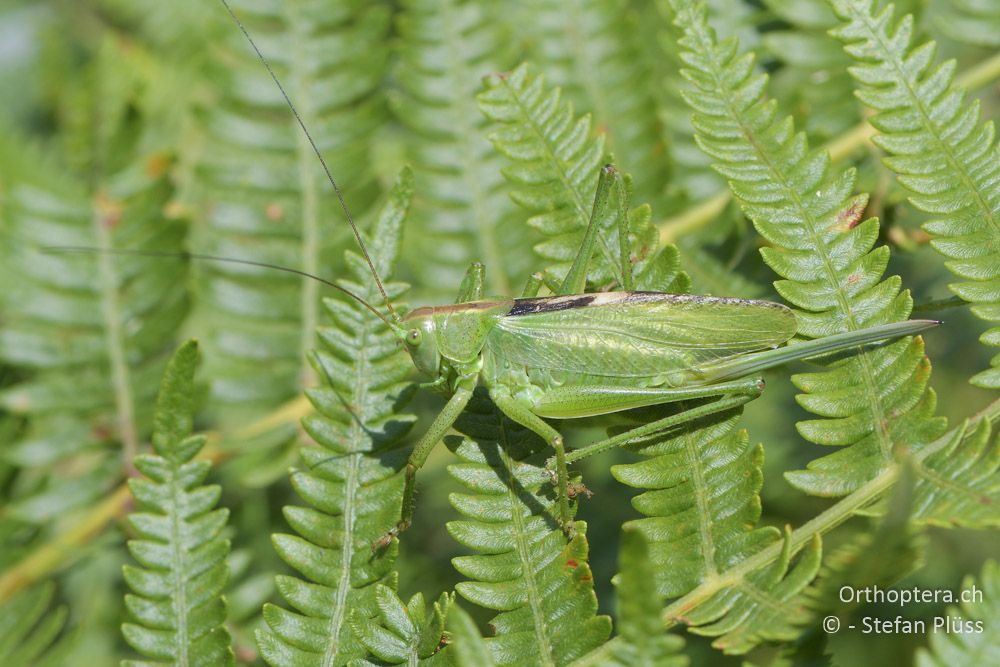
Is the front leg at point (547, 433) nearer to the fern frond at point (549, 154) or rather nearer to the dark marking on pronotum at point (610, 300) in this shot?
the dark marking on pronotum at point (610, 300)

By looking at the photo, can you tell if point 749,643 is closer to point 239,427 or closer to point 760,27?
point 239,427

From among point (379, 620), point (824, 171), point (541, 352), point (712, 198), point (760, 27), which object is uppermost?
point (760, 27)

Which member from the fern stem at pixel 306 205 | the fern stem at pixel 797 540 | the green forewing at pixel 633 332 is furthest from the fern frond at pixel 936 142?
the fern stem at pixel 306 205

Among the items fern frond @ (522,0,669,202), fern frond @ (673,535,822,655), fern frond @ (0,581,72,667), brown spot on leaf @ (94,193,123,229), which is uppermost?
fern frond @ (522,0,669,202)

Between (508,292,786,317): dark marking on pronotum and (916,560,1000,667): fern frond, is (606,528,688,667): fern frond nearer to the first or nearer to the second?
(916,560,1000,667): fern frond

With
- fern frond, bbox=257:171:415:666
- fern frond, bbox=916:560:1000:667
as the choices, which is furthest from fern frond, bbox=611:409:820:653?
fern frond, bbox=257:171:415:666

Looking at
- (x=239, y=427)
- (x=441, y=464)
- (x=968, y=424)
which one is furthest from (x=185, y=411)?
(x=968, y=424)
